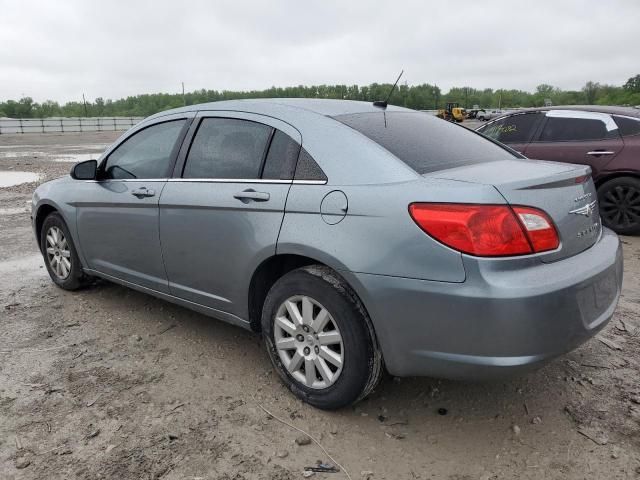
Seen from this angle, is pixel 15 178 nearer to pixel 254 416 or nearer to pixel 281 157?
pixel 281 157

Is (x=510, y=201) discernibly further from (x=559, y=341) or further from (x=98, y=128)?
(x=98, y=128)

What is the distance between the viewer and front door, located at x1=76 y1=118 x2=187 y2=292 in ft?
12.2

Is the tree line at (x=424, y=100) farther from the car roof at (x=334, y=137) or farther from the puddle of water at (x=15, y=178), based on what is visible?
the car roof at (x=334, y=137)

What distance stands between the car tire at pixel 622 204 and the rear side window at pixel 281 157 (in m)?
5.14

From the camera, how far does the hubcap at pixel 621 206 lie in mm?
6555

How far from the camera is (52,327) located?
4090 mm

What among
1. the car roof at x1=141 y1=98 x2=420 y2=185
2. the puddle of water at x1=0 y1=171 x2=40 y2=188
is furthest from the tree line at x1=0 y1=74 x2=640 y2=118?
the car roof at x1=141 y1=98 x2=420 y2=185

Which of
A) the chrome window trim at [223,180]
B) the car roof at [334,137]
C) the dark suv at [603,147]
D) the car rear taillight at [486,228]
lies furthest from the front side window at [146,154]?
the dark suv at [603,147]

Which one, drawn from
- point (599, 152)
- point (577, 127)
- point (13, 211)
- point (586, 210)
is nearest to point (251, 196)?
point (586, 210)

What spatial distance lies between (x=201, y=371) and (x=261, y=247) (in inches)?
37.9

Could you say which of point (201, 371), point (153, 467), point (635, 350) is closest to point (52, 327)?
point (201, 371)

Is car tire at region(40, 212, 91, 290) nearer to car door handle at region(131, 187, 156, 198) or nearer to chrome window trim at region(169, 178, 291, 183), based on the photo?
car door handle at region(131, 187, 156, 198)

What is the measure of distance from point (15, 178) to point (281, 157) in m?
12.7

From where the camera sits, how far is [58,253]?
191 inches
